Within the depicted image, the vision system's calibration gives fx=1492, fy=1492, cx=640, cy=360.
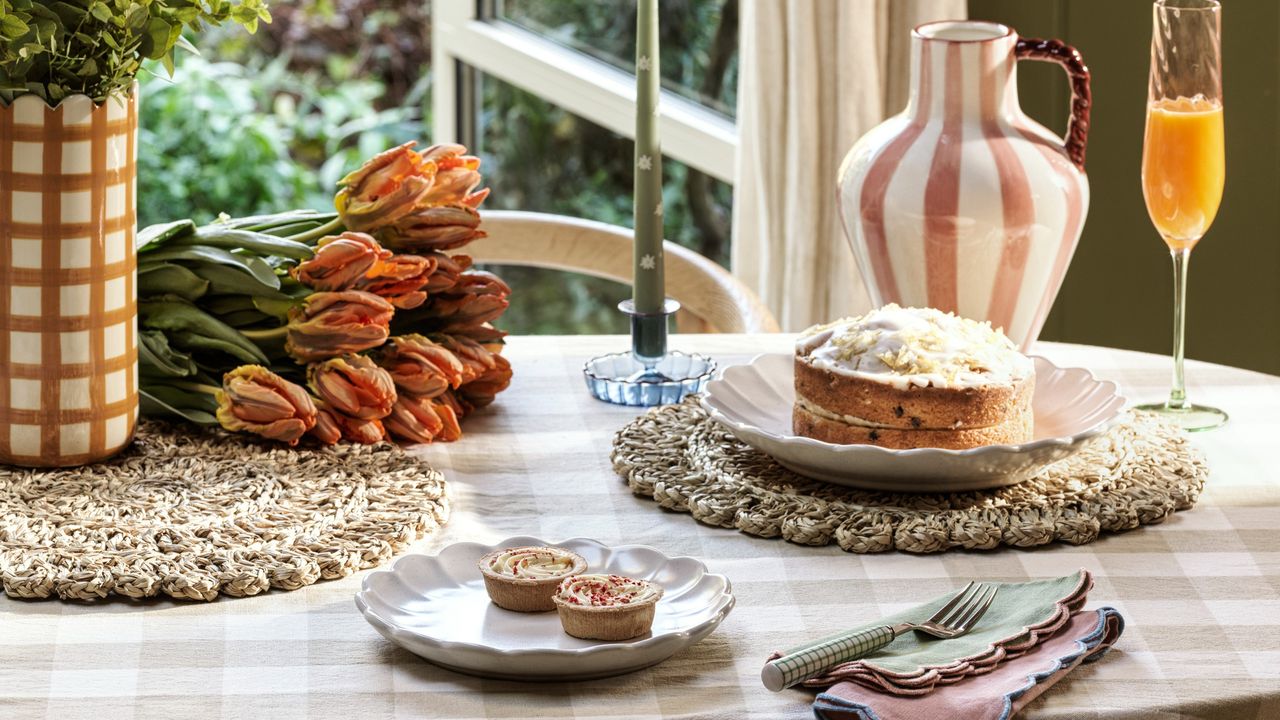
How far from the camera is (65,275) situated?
1102mm

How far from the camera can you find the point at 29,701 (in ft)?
2.63

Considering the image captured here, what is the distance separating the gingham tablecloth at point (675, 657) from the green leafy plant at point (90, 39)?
373mm

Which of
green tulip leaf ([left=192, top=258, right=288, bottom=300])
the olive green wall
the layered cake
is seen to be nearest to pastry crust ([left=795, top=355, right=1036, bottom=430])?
the layered cake

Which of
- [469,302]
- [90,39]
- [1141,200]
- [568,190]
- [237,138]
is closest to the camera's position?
[90,39]

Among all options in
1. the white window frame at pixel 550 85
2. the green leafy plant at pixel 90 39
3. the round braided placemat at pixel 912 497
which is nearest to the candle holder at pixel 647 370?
the round braided placemat at pixel 912 497

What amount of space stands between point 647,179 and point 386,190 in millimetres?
237

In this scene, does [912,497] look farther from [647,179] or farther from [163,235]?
[163,235]

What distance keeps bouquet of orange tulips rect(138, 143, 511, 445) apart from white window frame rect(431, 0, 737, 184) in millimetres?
1516

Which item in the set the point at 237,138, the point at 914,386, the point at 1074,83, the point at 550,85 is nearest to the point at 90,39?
the point at 914,386

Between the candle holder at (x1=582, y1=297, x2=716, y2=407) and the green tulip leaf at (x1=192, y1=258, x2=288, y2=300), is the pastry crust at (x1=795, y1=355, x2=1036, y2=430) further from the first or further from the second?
the green tulip leaf at (x1=192, y1=258, x2=288, y2=300)

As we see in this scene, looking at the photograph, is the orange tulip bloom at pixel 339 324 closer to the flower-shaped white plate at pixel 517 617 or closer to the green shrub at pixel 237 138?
the flower-shaped white plate at pixel 517 617

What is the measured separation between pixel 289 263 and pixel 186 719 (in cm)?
53

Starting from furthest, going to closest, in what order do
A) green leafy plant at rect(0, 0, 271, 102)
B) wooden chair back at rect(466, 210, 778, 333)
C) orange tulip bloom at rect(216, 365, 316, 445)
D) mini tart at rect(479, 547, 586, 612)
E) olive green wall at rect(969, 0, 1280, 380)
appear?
olive green wall at rect(969, 0, 1280, 380) → wooden chair back at rect(466, 210, 778, 333) → orange tulip bloom at rect(216, 365, 316, 445) → green leafy plant at rect(0, 0, 271, 102) → mini tart at rect(479, 547, 586, 612)

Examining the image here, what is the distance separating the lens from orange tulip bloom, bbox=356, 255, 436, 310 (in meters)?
1.20
